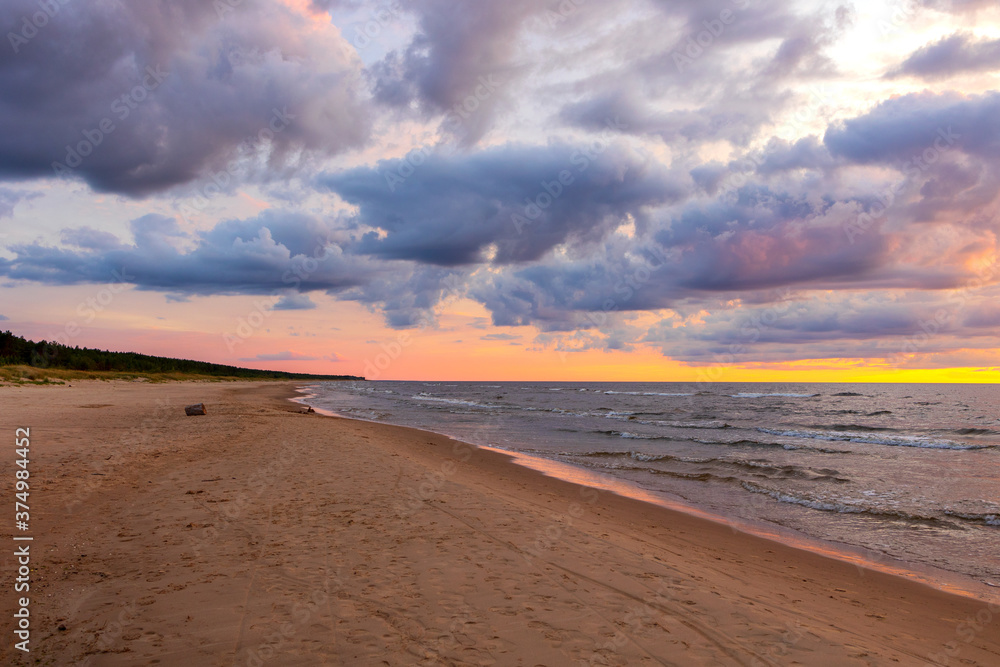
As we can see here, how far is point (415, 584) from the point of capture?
6.61m

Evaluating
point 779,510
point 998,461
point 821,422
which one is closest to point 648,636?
point 779,510

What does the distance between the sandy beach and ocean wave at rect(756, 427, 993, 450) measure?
76.5ft

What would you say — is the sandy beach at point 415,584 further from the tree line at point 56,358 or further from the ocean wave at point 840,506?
the tree line at point 56,358

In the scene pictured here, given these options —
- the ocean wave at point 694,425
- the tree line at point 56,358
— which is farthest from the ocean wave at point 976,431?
the tree line at point 56,358

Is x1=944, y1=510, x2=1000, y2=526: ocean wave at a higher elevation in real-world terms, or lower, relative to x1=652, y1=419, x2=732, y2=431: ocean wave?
higher

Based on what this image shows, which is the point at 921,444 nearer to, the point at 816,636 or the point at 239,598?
the point at 816,636

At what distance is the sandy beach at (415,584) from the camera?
5.18 metres

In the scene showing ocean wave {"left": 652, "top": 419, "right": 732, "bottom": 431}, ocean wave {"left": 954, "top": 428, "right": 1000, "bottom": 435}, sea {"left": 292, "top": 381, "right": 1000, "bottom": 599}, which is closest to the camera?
sea {"left": 292, "top": 381, "right": 1000, "bottom": 599}

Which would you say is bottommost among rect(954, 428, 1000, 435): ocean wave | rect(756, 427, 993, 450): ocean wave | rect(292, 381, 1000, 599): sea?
rect(292, 381, 1000, 599): sea

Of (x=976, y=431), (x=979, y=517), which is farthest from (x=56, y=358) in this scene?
(x=976, y=431)

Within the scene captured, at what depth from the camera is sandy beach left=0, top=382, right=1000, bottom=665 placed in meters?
5.18

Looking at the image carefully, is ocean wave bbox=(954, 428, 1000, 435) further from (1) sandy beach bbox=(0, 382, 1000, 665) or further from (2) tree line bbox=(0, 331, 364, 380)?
(2) tree line bbox=(0, 331, 364, 380)

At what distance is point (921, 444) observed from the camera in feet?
91.7

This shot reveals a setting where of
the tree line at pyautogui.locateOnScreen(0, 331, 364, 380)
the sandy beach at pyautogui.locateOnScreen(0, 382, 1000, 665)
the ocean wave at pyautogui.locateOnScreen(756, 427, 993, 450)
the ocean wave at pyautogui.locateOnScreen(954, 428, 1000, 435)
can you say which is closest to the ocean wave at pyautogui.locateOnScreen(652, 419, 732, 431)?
the ocean wave at pyautogui.locateOnScreen(756, 427, 993, 450)
